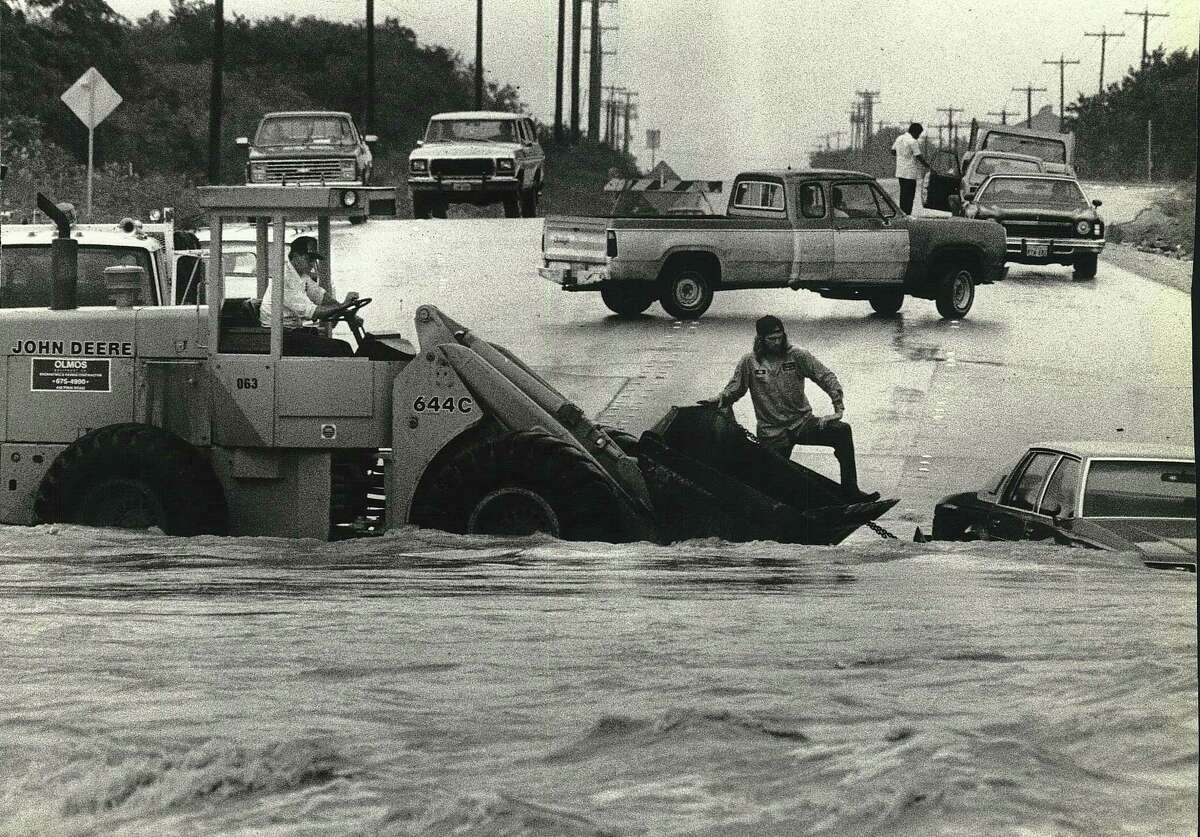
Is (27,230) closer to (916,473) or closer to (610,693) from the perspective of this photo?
(916,473)

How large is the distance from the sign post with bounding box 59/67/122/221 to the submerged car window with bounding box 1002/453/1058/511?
6.20m

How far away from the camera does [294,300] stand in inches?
418

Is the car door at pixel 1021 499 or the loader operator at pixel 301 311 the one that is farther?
the loader operator at pixel 301 311

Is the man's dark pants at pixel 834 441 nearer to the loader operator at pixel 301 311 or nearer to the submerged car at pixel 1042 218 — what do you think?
the submerged car at pixel 1042 218

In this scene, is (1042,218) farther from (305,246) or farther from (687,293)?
(305,246)

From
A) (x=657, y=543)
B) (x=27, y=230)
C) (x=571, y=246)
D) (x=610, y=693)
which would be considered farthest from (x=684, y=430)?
(x=27, y=230)

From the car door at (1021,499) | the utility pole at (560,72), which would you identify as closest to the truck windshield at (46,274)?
the utility pole at (560,72)

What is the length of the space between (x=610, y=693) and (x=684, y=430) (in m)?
4.02

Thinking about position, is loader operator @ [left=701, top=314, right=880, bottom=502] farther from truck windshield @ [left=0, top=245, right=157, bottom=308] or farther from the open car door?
truck windshield @ [left=0, top=245, right=157, bottom=308]

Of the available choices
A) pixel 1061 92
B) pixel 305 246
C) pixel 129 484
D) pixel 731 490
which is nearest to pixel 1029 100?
pixel 1061 92

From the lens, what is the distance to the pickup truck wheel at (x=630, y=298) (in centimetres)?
1173

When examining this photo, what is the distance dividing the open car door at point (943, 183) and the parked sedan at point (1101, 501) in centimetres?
190

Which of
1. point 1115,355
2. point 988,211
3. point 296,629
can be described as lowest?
point 296,629

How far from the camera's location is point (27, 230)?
44.2ft
